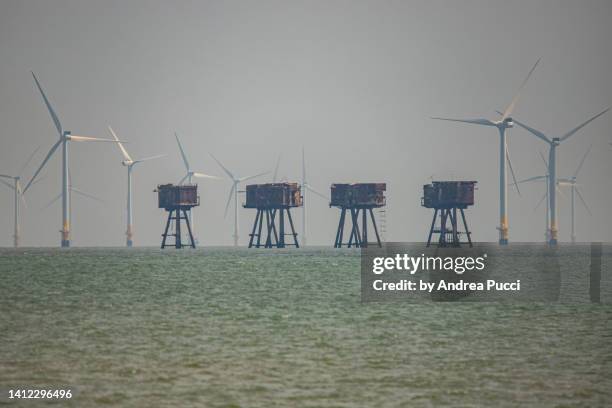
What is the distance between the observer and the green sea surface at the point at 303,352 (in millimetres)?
41062

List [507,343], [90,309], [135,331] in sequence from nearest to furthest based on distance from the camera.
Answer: [507,343]
[135,331]
[90,309]

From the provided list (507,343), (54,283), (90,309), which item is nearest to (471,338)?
(507,343)

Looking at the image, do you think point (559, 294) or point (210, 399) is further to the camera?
point (559, 294)

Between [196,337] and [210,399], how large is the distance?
2154 cm

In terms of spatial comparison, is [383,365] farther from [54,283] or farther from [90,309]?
[54,283]

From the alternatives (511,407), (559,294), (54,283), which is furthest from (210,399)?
(54,283)

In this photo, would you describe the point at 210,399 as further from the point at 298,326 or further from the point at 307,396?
the point at 298,326

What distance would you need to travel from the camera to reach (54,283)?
12638 centimetres

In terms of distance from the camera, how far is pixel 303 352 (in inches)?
2128

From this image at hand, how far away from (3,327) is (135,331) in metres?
7.98

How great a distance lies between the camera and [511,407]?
126 feet

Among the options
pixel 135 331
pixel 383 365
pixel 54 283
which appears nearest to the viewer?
pixel 383 365

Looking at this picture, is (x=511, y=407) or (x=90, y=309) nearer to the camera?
(x=511, y=407)

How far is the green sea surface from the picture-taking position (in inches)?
1617
